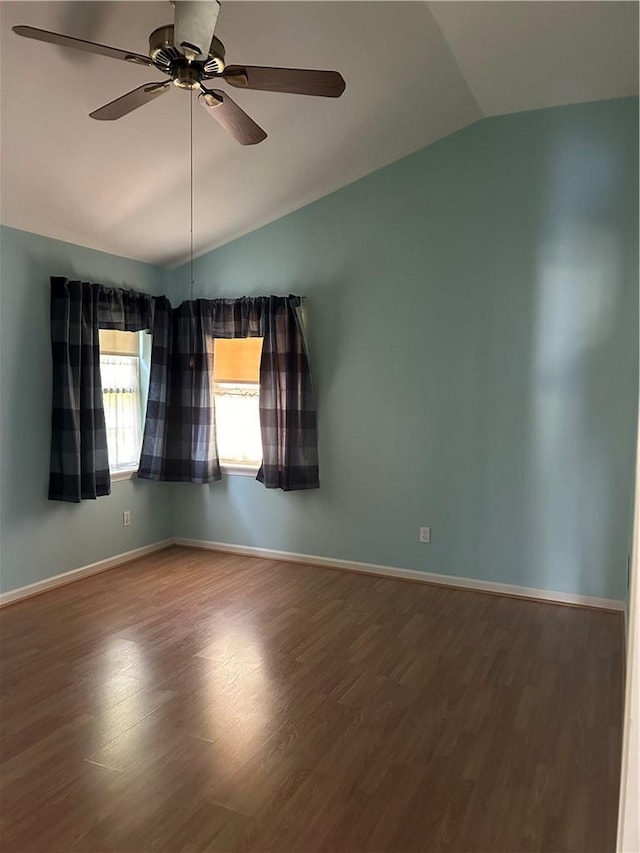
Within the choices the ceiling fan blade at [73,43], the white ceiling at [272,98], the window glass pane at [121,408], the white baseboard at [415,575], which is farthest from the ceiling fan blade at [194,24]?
the white baseboard at [415,575]

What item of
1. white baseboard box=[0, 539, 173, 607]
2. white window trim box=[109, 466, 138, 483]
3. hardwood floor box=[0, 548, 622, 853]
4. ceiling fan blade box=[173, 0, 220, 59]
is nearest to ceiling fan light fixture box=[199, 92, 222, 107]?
ceiling fan blade box=[173, 0, 220, 59]

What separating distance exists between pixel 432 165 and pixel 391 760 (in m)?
3.66

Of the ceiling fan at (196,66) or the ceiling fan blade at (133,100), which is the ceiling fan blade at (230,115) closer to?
the ceiling fan at (196,66)

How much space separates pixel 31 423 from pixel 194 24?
292cm

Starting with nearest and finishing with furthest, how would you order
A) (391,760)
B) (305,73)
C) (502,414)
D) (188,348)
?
(305,73) → (391,760) → (502,414) → (188,348)

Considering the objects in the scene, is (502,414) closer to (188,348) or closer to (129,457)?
(188,348)

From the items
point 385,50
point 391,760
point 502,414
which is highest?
point 385,50

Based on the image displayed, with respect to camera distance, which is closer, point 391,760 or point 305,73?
point 305,73

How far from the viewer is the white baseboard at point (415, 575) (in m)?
4.06

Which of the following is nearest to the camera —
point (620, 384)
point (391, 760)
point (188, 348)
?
point (391, 760)

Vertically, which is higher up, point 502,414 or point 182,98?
point 182,98

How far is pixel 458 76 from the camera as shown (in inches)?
142

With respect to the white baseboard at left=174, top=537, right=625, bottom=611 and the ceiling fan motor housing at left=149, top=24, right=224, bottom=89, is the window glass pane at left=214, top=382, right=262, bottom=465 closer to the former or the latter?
the white baseboard at left=174, top=537, right=625, bottom=611

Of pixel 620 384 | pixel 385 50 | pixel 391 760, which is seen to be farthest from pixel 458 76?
pixel 391 760
